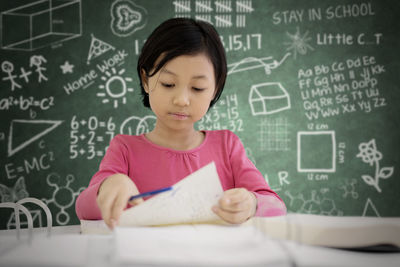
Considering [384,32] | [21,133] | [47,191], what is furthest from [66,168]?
[384,32]

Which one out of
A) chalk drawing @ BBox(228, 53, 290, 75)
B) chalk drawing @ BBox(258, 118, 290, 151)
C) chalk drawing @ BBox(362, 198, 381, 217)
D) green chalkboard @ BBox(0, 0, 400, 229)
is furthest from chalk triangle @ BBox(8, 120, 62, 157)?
chalk drawing @ BBox(362, 198, 381, 217)

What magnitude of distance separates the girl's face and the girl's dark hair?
18 mm

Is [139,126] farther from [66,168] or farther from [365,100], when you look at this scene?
[365,100]

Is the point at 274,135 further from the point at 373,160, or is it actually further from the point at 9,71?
the point at 9,71

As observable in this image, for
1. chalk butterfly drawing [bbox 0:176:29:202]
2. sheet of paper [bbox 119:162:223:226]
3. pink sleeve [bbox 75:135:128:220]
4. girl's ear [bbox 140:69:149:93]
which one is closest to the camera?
sheet of paper [bbox 119:162:223:226]

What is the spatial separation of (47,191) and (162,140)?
1.11 metres

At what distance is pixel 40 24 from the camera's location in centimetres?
185

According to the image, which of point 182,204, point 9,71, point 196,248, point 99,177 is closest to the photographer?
point 196,248

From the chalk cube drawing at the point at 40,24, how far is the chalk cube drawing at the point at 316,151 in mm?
1292

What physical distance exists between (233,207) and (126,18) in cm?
154

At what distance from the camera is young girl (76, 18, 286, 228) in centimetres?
63

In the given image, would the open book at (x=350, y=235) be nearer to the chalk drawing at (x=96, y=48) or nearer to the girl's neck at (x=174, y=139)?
the girl's neck at (x=174, y=139)

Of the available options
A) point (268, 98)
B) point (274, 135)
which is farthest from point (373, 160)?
point (268, 98)

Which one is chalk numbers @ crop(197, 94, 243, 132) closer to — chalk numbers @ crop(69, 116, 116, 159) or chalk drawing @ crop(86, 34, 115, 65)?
chalk numbers @ crop(69, 116, 116, 159)
